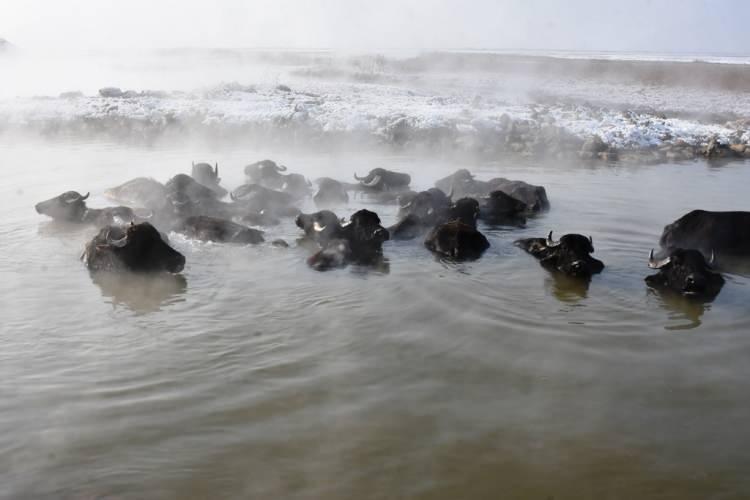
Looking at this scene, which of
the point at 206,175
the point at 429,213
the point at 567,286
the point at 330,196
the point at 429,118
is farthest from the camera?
the point at 429,118

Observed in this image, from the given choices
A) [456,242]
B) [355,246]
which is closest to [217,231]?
[355,246]

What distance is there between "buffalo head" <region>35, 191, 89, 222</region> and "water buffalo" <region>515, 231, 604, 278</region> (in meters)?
7.83

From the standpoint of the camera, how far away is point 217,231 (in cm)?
1083

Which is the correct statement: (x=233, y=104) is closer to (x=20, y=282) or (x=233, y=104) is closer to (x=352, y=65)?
(x=20, y=282)

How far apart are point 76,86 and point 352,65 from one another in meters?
20.1

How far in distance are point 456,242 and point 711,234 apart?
3.78 meters

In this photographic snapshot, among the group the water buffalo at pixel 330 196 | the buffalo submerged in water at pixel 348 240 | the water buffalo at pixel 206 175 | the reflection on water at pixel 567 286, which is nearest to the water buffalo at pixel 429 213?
the buffalo submerged in water at pixel 348 240

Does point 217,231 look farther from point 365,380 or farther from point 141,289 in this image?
point 365,380

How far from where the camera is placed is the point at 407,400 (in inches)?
221

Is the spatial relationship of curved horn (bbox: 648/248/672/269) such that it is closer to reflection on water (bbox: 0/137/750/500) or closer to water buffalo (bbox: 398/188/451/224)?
reflection on water (bbox: 0/137/750/500)

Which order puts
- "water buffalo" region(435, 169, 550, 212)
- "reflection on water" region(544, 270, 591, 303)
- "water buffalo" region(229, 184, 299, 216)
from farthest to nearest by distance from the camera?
1. "water buffalo" region(435, 169, 550, 212)
2. "water buffalo" region(229, 184, 299, 216)
3. "reflection on water" region(544, 270, 591, 303)

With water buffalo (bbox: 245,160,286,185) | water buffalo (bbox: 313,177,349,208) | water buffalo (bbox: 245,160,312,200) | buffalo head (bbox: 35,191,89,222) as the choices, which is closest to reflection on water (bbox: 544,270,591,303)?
water buffalo (bbox: 313,177,349,208)

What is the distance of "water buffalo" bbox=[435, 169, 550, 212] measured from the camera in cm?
1336

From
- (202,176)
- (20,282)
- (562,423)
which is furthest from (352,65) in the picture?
(562,423)
